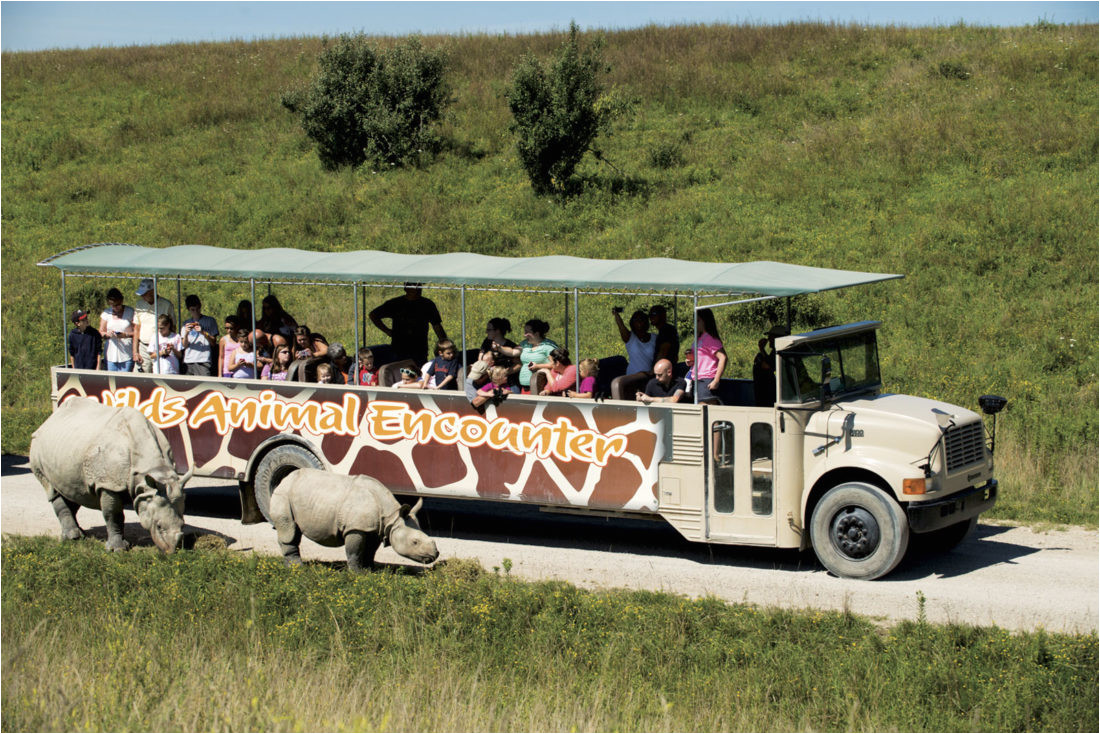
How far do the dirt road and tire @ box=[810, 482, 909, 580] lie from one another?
0.60ft

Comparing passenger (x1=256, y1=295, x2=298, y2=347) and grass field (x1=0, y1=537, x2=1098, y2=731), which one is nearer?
grass field (x1=0, y1=537, x2=1098, y2=731)

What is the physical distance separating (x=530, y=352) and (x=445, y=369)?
3.47 ft

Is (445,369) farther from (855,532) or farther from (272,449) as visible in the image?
(855,532)

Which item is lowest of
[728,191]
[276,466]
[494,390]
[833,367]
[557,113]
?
[276,466]

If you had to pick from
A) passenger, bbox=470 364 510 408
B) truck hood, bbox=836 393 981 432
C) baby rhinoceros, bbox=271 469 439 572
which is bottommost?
baby rhinoceros, bbox=271 469 439 572

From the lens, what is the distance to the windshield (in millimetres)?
12828

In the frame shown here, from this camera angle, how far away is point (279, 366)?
1588 cm

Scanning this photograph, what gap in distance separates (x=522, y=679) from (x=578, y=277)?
5.26 m

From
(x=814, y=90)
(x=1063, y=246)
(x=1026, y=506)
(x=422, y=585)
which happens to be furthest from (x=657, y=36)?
(x=422, y=585)

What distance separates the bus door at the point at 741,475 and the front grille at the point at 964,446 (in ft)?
5.86

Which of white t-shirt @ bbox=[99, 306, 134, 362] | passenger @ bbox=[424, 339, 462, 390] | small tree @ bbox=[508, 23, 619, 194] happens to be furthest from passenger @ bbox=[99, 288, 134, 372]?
small tree @ bbox=[508, 23, 619, 194]

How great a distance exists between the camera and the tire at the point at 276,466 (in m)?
15.1

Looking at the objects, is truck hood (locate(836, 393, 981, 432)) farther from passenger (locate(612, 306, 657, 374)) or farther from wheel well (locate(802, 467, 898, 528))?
passenger (locate(612, 306, 657, 374))

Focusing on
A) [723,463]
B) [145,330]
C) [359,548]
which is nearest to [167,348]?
[145,330]
